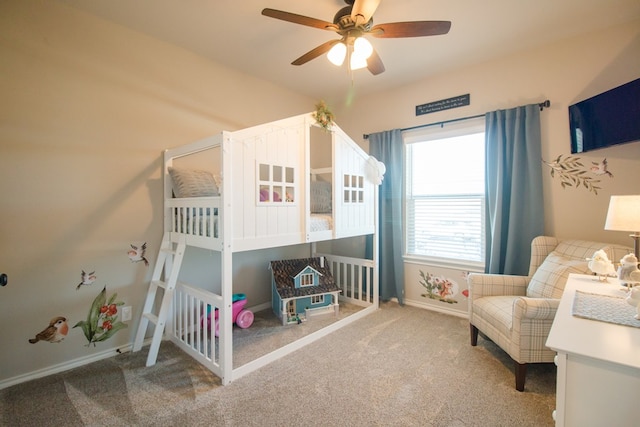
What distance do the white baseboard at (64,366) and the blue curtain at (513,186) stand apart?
128 inches

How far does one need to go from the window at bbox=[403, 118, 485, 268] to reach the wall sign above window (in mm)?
186

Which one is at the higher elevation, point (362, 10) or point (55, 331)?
point (362, 10)

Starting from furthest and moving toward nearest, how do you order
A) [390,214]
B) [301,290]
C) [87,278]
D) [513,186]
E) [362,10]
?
[390,214]
[301,290]
[513,186]
[87,278]
[362,10]

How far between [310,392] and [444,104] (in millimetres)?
2938

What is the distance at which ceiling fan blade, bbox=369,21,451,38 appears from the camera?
162cm

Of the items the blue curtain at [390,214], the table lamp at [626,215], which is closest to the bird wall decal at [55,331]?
the blue curtain at [390,214]

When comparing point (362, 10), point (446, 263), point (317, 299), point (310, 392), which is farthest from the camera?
point (446, 263)

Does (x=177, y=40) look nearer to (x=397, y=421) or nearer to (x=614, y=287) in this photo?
(x=397, y=421)

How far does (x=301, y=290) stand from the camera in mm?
2887

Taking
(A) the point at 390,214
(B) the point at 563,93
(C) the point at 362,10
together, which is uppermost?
(C) the point at 362,10

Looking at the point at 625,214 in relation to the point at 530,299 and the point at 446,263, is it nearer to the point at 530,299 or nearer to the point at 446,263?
the point at 530,299

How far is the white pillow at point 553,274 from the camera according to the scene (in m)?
2.01

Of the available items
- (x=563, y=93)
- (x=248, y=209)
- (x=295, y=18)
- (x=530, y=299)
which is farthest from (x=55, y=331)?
(x=563, y=93)

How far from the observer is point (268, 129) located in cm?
214
